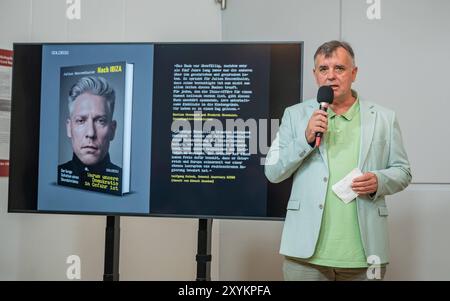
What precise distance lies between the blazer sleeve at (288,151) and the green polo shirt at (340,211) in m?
0.12

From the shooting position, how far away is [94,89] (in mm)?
2660

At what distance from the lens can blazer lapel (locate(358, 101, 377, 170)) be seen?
6.65ft

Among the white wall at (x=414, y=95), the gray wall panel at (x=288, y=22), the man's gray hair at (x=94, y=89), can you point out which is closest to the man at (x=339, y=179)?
the white wall at (x=414, y=95)

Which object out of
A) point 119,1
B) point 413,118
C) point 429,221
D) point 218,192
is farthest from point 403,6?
point 119,1

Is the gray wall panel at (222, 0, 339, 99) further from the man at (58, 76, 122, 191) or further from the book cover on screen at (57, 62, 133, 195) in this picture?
the man at (58, 76, 122, 191)

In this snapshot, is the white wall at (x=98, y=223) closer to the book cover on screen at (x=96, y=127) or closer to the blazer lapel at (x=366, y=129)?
the book cover on screen at (x=96, y=127)

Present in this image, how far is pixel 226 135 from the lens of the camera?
101 inches

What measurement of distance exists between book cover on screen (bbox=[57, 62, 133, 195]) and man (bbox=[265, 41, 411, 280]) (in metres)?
0.91

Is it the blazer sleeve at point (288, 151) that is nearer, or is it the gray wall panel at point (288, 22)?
the blazer sleeve at point (288, 151)

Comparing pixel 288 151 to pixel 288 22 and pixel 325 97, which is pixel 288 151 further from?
pixel 288 22

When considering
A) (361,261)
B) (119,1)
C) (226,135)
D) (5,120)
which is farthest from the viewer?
(119,1)

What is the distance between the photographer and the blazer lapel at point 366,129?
79.8 inches
